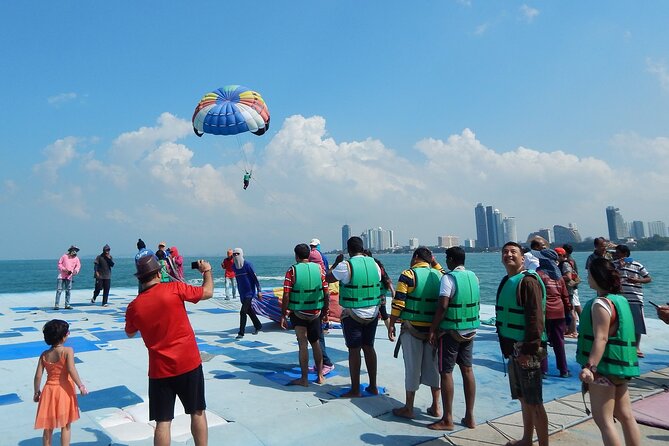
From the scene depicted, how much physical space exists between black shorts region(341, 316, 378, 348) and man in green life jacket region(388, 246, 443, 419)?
1.84ft

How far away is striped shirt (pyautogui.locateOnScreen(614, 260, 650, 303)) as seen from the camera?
20.3 feet

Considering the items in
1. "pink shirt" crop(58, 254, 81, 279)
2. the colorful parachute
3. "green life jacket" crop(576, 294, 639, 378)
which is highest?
the colorful parachute

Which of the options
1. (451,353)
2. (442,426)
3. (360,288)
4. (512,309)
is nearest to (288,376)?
(360,288)

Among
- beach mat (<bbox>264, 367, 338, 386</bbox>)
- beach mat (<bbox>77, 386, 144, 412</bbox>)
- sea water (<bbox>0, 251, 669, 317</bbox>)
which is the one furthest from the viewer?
sea water (<bbox>0, 251, 669, 317</bbox>)

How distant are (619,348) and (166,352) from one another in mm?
3244

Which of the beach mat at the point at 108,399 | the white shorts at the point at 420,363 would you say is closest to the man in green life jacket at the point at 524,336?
the white shorts at the point at 420,363

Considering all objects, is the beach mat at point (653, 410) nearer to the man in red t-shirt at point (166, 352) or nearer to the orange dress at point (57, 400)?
the man in red t-shirt at point (166, 352)

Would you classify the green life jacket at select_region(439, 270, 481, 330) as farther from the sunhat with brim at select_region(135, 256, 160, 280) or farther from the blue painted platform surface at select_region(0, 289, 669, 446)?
the sunhat with brim at select_region(135, 256, 160, 280)

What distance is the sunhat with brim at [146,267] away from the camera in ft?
10.1

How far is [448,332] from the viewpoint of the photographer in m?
3.98

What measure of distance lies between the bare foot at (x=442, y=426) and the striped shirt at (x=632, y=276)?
4128mm

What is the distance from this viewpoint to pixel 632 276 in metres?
6.30

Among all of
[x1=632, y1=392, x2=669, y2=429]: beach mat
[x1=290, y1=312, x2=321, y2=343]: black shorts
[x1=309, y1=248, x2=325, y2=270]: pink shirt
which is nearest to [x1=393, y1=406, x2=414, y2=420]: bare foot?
[x1=290, y1=312, x2=321, y2=343]: black shorts

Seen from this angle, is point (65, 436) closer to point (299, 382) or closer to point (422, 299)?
point (299, 382)
